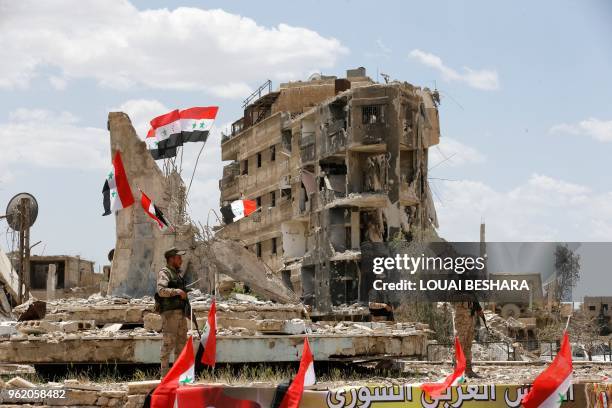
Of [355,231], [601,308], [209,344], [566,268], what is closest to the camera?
[209,344]

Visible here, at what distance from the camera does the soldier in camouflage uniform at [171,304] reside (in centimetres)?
1292

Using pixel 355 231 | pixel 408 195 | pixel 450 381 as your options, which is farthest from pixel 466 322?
pixel 408 195

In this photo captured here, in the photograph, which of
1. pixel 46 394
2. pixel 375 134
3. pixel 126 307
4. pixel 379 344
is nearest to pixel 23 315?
pixel 126 307

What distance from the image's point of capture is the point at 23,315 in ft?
56.6

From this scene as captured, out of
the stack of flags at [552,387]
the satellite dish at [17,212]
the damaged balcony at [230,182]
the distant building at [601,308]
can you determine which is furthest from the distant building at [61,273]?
the stack of flags at [552,387]

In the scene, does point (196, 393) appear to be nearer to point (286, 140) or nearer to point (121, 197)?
point (121, 197)

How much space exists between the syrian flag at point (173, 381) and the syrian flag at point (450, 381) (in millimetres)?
2666

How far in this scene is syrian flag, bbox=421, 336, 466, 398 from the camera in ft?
38.1

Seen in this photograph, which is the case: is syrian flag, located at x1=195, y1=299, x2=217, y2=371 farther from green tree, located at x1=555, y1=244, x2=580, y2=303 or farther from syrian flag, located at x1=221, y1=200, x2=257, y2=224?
green tree, located at x1=555, y1=244, x2=580, y2=303

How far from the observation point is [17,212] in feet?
100

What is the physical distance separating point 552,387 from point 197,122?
10.2 meters

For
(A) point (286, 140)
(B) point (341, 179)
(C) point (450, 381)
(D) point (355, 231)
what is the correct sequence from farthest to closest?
(A) point (286, 140)
(B) point (341, 179)
(D) point (355, 231)
(C) point (450, 381)

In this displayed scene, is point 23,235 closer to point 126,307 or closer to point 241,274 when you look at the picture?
point 241,274

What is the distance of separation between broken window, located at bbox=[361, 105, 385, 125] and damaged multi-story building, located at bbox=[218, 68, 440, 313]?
0.05m
